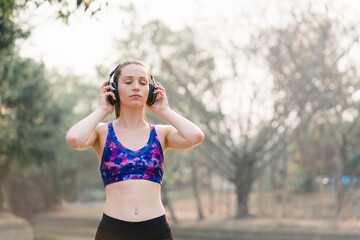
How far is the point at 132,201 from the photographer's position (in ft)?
9.00

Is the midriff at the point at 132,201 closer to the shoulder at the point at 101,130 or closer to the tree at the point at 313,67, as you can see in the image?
the shoulder at the point at 101,130

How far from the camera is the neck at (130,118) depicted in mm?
2992

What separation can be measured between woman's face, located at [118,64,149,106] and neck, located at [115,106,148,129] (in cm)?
6

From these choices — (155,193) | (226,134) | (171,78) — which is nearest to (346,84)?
(226,134)

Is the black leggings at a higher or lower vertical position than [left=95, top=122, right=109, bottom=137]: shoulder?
lower

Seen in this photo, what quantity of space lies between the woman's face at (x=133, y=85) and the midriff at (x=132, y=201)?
0.45 meters

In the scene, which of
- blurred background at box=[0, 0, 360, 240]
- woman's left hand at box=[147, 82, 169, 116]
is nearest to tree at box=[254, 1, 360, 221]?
blurred background at box=[0, 0, 360, 240]

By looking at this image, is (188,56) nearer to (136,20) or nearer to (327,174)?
(136,20)

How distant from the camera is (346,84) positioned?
22125mm

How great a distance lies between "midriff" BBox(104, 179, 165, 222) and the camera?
273 centimetres

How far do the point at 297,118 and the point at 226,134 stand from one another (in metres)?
3.61

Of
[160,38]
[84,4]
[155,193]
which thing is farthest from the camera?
[160,38]

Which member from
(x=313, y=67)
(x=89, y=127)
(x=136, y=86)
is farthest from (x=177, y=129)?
(x=313, y=67)

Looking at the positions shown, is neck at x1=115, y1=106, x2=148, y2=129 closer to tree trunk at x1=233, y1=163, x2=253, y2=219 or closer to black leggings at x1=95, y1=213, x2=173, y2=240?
black leggings at x1=95, y1=213, x2=173, y2=240
